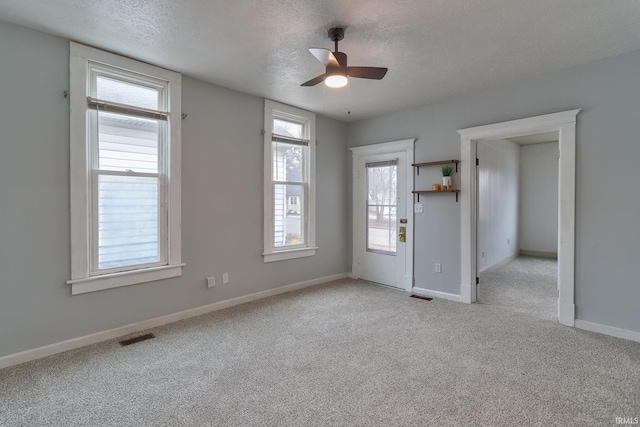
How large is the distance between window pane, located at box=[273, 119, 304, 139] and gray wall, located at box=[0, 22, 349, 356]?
12.8 inches

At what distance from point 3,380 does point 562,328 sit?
16.0 feet

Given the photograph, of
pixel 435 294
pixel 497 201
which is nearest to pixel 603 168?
pixel 435 294

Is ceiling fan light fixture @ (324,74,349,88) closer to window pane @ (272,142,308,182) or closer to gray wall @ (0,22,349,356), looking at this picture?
gray wall @ (0,22,349,356)

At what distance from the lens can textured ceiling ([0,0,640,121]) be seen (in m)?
2.22

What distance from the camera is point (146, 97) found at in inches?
126

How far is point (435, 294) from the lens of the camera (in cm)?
430

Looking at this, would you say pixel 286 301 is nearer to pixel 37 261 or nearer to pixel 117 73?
pixel 37 261

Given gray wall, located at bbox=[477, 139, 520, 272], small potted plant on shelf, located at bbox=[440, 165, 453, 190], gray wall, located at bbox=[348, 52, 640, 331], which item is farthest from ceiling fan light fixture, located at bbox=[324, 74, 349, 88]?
gray wall, located at bbox=[477, 139, 520, 272]

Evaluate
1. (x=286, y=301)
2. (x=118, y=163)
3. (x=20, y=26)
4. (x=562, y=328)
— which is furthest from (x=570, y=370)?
(x=20, y=26)

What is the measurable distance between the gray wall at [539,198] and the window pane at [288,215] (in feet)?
19.1

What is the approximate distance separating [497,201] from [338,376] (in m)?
5.50

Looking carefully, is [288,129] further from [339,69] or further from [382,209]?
[339,69]

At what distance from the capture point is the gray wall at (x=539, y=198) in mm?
6941

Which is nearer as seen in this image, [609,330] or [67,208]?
[67,208]
